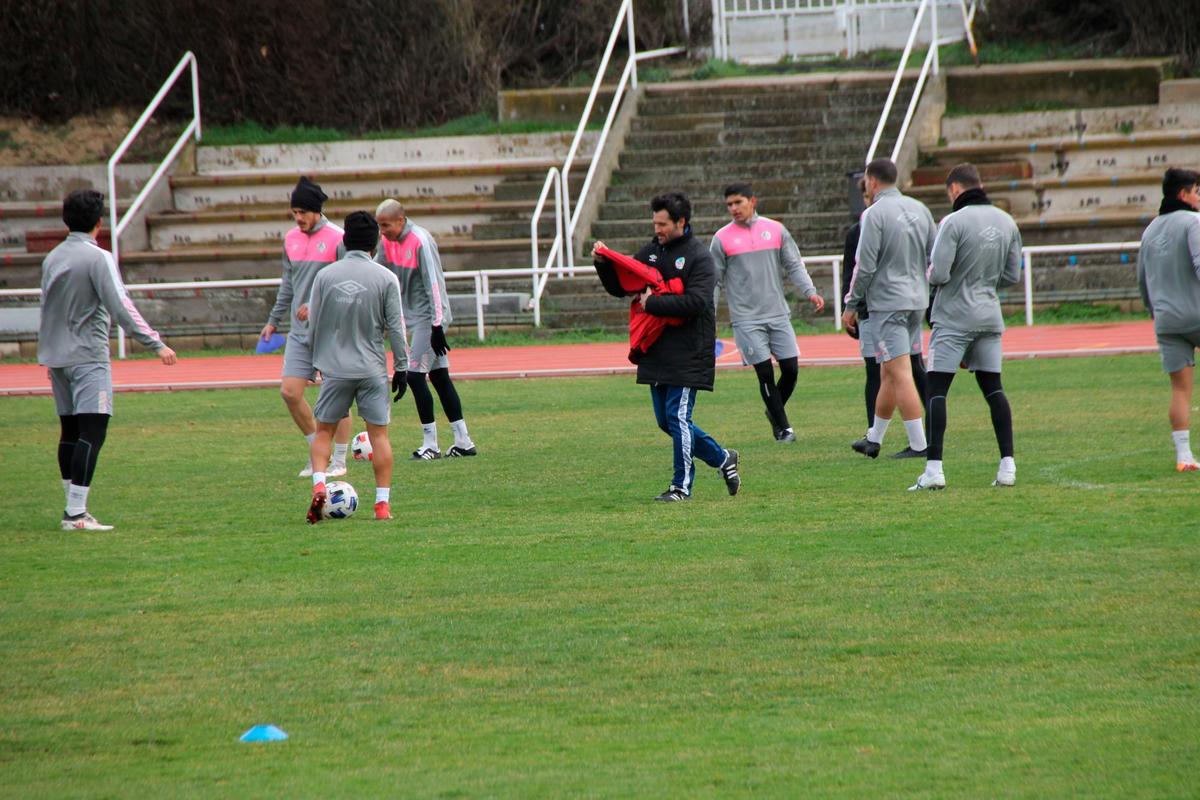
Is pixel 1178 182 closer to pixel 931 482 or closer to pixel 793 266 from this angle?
pixel 931 482

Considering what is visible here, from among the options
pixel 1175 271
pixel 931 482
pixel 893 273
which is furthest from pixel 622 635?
pixel 893 273

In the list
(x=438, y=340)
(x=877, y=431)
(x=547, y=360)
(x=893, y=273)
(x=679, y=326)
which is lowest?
(x=547, y=360)

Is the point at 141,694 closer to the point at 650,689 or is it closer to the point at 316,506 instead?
the point at 650,689

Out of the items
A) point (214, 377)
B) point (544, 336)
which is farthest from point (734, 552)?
point (544, 336)

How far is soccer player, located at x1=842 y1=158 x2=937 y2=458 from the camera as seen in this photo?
1084cm

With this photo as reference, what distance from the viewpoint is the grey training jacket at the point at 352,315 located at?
9.31 meters

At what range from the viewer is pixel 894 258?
11016mm

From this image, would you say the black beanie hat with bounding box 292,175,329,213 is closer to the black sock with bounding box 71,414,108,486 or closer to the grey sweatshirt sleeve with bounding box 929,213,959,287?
the black sock with bounding box 71,414,108,486

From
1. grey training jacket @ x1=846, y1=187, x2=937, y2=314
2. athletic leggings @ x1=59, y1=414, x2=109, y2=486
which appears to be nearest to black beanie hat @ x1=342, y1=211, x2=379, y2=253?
athletic leggings @ x1=59, y1=414, x2=109, y2=486

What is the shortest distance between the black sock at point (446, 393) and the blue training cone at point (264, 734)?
7.19 m

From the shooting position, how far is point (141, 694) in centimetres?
588

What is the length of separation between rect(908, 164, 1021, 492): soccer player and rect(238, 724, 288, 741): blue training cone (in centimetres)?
535

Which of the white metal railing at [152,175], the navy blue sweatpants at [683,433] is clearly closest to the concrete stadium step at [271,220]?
the white metal railing at [152,175]

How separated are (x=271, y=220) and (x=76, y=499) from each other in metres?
18.1
